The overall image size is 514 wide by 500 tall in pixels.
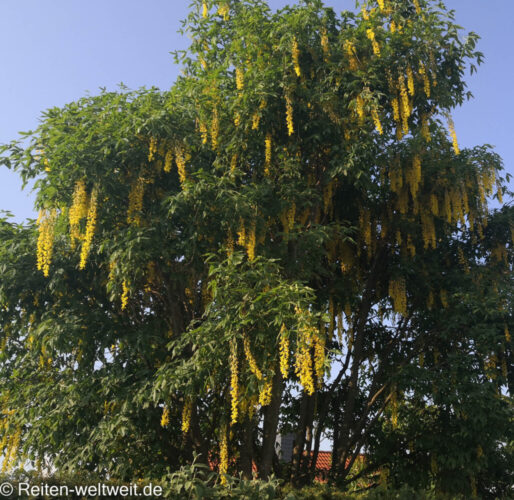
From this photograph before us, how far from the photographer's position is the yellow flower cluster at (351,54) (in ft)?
31.6

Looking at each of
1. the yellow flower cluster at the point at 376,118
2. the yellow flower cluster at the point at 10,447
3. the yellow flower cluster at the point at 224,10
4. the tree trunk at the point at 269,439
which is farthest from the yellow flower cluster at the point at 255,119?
the yellow flower cluster at the point at 10,447

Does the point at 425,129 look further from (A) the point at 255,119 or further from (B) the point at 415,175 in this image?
(A) the point at 255,119

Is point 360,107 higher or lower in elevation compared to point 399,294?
higher

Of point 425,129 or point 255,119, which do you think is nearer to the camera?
point 255,119

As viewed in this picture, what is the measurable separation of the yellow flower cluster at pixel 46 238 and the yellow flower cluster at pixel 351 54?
529cm

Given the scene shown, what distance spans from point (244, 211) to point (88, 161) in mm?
2338

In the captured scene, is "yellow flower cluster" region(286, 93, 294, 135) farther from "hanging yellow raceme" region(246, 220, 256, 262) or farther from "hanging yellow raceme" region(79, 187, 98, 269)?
"hanging yellow raceme" region(79, 187, 98, 269)

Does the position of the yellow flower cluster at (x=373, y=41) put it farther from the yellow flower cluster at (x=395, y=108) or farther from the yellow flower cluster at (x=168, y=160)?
the yellow flower cluster at (x=168, y=160)

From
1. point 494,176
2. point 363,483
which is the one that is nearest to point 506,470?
point 363,483

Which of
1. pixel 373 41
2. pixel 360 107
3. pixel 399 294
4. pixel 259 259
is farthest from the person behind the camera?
pixel 399 294

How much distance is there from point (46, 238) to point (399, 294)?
592 centimetres

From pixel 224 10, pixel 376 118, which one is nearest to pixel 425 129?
pixel 376 118

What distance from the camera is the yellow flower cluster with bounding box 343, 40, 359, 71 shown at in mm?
9625

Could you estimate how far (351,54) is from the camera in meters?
9.70
